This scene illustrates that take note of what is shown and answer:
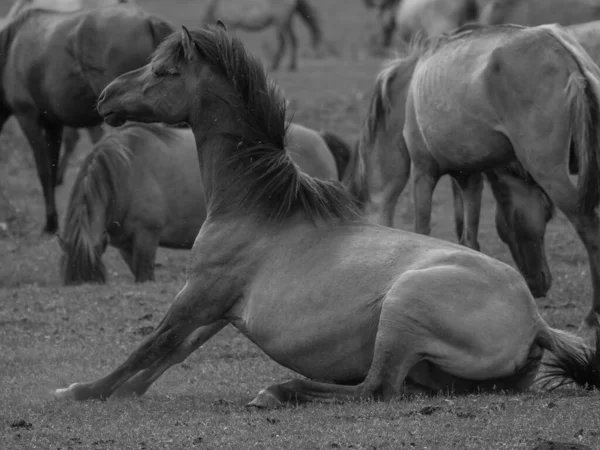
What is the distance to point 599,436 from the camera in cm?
552

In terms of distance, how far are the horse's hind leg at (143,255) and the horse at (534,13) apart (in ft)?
20.9

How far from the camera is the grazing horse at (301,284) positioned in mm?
6430

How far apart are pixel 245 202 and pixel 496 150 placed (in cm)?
292

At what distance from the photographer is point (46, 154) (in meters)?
15.4

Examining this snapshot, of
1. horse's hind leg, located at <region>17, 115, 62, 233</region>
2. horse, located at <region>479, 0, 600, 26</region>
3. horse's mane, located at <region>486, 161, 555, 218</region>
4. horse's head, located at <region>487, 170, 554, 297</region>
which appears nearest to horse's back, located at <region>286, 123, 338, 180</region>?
horse's head, located at <region>487, 170, 554, 297</region>

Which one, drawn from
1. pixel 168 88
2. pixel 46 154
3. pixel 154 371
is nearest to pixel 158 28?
pixel 46 154

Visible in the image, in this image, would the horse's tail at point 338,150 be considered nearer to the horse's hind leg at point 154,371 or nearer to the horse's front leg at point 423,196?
the horse's front leg at point 423,196

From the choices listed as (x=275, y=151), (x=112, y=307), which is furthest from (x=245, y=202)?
(x=112, y=307)

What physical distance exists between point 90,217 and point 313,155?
2784 mm

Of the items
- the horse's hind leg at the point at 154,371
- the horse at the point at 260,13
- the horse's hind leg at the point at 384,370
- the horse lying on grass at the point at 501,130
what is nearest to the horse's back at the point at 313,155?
the horse lying on grass at the point at 501,130

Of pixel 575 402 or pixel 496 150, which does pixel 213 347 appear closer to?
pixel 496 150

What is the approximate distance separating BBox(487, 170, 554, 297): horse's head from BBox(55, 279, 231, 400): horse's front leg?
462cm

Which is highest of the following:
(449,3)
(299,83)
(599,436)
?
(599,436)

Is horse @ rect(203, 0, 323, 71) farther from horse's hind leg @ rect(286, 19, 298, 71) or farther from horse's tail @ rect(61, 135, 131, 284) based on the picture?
horse's tail @ rect(61, 135, 131, 284)
